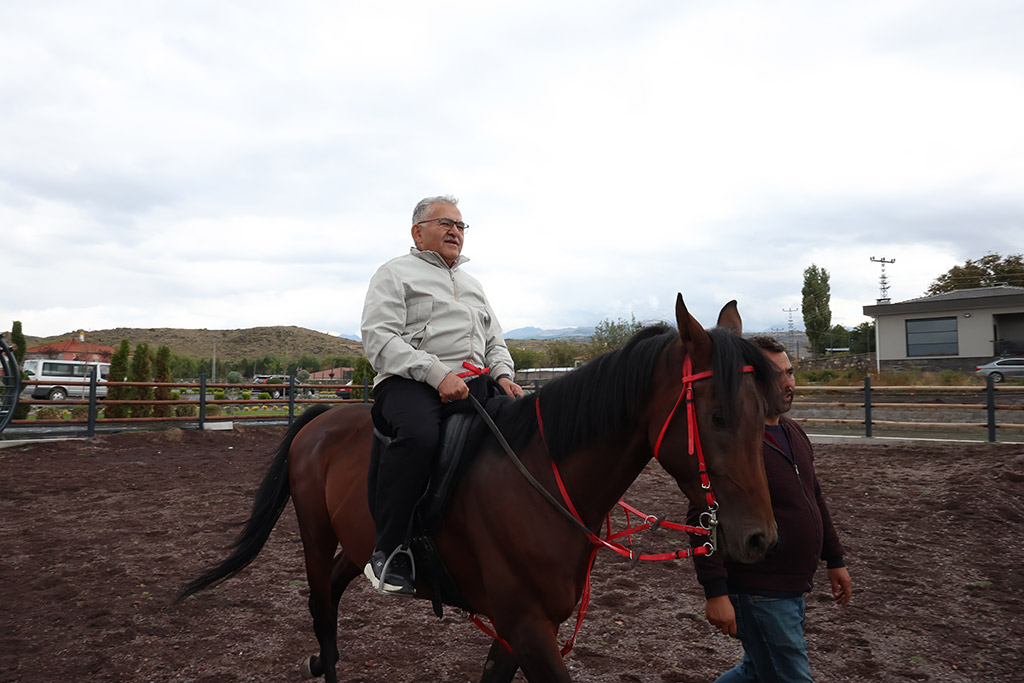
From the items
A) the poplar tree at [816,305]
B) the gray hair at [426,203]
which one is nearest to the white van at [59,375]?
the gray hair at [426,203]

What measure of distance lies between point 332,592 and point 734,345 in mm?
2899

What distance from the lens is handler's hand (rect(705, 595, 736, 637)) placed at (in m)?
2.11

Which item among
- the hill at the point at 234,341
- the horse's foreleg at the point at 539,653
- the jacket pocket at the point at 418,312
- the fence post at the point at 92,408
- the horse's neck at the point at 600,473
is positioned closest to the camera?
the horse's foreleg at the point at 539,653

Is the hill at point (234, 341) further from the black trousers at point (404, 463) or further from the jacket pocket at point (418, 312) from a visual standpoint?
the black trousers at point (404, 463)

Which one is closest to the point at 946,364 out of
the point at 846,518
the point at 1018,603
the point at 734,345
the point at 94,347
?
the point at 846,518

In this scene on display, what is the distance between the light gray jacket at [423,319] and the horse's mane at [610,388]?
45 cm

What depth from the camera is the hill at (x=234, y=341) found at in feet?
305

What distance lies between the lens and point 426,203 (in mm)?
2912

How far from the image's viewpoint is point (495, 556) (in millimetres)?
Answer: 2250

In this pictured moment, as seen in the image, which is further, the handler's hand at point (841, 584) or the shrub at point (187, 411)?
the shrub at point (187, 411)

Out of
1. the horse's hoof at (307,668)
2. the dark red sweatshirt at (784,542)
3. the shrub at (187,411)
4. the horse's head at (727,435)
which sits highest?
the horse's head at (727,435)

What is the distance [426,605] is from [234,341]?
10532 cm

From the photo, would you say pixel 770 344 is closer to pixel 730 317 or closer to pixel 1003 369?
pixel 730 317

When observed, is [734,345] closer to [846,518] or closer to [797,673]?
[797,673]
